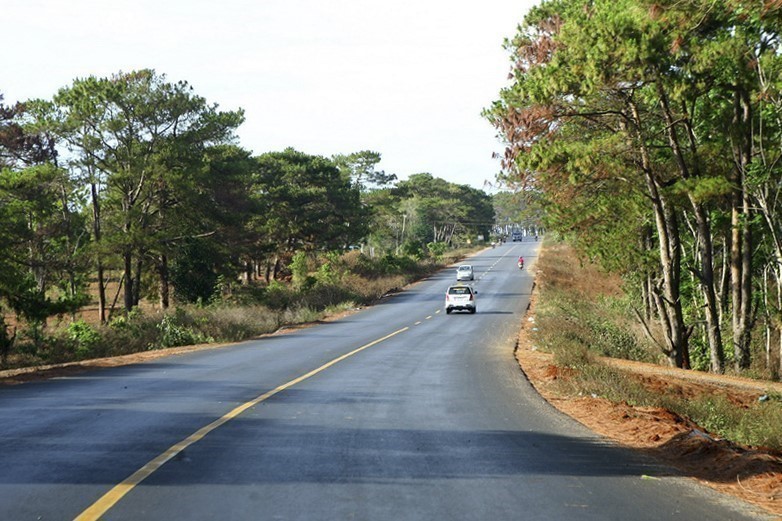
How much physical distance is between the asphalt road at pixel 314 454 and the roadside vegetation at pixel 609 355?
1.50 meters

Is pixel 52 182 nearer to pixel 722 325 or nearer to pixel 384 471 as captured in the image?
pixel 722 325

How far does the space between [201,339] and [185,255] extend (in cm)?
1869

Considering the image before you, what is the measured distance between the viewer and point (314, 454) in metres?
8.22

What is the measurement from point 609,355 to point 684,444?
19389 millimetres

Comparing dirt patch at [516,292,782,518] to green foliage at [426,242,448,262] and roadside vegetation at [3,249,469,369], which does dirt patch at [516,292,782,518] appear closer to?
roadside vegetation at [3,249,469,369]

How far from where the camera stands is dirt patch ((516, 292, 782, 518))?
7.37 m

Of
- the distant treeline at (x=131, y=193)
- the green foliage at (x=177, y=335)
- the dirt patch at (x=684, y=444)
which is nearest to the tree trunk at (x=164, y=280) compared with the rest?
the distant treeline at (x=131, y=193)

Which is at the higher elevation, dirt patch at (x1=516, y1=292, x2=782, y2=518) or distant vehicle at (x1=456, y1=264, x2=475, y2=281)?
dirt patch at (x1=516, y1=292, x2=782, y2=518)

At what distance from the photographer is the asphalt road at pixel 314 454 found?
6.17 meters

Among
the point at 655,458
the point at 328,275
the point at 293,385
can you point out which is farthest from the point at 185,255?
the point at 655,458

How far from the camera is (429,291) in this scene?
63.1 meters

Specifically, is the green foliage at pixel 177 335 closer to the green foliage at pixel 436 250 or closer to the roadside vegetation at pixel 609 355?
the roadside vegetation at pixel 609 355

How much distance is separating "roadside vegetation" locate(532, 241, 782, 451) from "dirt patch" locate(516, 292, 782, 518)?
1.79 ft

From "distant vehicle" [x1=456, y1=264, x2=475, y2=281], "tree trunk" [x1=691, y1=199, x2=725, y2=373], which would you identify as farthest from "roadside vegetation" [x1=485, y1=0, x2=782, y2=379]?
"distant vehicle" [x1=456, y1=264, x2=475, y2=281]
